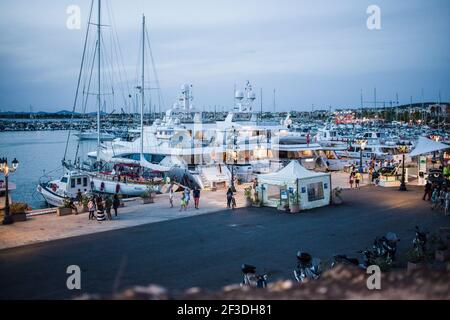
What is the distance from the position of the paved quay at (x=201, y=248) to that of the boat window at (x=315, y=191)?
2.56ft

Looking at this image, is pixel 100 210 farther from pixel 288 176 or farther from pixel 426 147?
pixel 426 147

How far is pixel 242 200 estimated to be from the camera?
895 inches

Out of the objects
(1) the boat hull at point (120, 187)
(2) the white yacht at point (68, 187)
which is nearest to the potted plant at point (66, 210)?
(2) the white yacht at point (68, 187)

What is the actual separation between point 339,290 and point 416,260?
3675 millimetres

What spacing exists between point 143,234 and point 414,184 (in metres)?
20.6

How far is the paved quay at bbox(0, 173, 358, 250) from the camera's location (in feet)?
50.6

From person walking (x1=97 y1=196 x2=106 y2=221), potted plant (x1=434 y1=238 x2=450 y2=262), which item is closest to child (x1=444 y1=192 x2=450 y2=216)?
potted plant (x1=434 y1=238 x2=450 y2=262)

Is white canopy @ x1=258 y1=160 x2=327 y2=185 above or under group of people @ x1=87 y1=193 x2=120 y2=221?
above

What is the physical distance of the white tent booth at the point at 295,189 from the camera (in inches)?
790

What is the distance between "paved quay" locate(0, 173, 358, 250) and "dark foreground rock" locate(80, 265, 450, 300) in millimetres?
6928

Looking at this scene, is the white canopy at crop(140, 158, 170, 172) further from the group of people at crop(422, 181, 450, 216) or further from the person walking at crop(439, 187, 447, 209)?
the person walking at crop(439, 187, 447, 209)

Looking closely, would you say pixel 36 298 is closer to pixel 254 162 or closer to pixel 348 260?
pixel 348 260

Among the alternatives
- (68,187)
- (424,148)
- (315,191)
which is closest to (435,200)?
(315,191)

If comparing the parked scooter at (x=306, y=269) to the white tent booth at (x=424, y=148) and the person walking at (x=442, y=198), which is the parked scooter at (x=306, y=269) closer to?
the person walking at (x=442, y=198)
